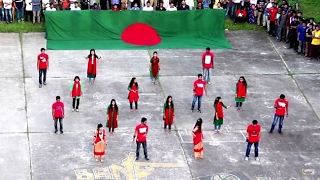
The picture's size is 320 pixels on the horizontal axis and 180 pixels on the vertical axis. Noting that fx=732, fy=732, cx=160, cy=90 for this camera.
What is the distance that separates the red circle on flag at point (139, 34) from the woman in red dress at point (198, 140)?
403 inches

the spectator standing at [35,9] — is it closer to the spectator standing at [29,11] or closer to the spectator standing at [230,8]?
the spectator standing at [29,11]

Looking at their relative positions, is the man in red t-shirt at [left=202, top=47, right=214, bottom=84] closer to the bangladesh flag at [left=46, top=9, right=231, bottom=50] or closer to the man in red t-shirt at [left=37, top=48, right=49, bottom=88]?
the bangladesh flag at [left=46, top=9, right=231, bottom=50]

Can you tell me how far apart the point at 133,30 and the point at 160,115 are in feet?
25.0

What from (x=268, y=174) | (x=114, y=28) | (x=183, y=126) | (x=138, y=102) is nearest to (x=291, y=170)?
(x=268, y=174)

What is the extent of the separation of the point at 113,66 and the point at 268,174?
384 inches

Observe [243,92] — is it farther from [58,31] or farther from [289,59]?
[58,31]

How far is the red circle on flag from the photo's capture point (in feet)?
105

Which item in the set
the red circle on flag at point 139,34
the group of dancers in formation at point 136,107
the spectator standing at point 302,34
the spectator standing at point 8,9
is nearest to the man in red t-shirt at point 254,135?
the group of dancers in formation at point 136,107

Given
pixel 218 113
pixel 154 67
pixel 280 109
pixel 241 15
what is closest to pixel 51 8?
pixel 154 67

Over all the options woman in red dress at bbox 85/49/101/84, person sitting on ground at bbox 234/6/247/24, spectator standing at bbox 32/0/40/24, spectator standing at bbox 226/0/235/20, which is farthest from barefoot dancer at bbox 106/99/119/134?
spectator standing at bbox 226/0/235/20

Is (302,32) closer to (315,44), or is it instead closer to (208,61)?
(315,44)

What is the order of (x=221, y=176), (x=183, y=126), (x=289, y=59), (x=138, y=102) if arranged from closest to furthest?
1. (x=221, y=176)
2. (x=183, y=126)
3. (x=138, y=102)
4. (x=289, y=59)

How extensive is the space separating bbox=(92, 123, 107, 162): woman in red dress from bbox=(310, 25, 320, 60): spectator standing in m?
12.5

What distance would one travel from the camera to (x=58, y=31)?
31.8 meters
